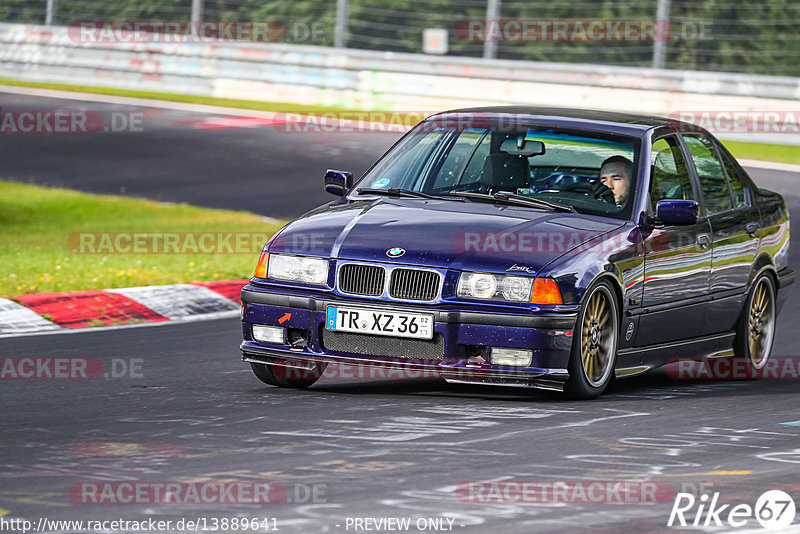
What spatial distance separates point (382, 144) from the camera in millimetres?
21438

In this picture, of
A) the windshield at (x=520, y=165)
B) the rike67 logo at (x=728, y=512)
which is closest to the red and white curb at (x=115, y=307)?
the windshield at (x=520, y=165)

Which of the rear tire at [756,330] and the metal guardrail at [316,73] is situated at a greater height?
the metal guardrail at [316,73]

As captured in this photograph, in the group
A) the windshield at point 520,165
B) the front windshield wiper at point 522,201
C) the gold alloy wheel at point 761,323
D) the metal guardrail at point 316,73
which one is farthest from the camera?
the metal guardrail at point 316,73

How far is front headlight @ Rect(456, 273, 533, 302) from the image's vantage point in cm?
739

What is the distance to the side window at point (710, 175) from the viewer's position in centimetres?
920

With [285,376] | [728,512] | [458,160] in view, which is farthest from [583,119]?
[728,512]

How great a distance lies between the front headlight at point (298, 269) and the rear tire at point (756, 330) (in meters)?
3.13

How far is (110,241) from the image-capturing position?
1439cm

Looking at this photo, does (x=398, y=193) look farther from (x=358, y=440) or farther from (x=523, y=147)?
(x=358, y=440)

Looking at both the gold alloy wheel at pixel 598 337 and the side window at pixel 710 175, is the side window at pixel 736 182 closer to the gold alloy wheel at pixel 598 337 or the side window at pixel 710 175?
the side window at pixel 710 175

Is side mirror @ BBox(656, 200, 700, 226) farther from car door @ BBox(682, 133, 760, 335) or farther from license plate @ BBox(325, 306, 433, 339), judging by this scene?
license plate @ BBox(325, 306, 433, 339)

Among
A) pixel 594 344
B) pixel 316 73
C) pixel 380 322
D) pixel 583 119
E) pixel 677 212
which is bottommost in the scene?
pixel 594 344

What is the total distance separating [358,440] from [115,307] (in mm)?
4720

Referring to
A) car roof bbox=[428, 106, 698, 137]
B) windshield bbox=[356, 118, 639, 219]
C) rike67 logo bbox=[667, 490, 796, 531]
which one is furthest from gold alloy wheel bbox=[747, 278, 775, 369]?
rike67 logo bbox=[667, 490, 796, 531]
